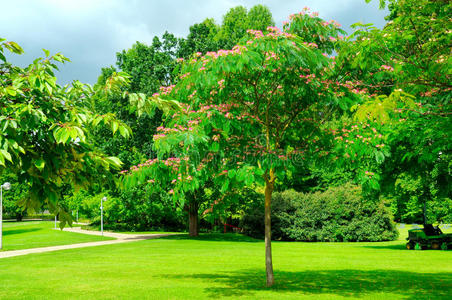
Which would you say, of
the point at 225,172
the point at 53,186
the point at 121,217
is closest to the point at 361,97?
the point at 225,172

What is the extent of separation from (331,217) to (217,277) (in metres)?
21.9

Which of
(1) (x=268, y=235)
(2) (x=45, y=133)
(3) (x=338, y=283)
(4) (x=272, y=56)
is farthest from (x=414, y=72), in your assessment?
(3) (x=338, y=283)

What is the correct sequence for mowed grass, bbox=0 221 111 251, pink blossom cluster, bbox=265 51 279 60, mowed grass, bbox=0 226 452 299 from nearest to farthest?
pink blossom cluster, bbox=265 51 279 60
mowed grass, bbox=0 226 452 299
mowed grass, bbox=0 221 111 251

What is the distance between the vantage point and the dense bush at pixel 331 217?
3206 centimetres

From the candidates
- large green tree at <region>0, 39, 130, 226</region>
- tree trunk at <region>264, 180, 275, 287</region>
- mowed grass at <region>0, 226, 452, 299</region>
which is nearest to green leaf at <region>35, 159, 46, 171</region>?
large green tree at <region>0, 39, 130, 226</region>

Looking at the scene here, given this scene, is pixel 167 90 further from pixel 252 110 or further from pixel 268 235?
pixel 268 235

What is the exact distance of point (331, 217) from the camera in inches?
1303

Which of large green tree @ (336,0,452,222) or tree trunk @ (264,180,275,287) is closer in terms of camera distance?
large green tree @ (336,0,452,222)

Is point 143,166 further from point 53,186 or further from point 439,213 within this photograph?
point 439,213

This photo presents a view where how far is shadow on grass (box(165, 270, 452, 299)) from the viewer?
10281 mm

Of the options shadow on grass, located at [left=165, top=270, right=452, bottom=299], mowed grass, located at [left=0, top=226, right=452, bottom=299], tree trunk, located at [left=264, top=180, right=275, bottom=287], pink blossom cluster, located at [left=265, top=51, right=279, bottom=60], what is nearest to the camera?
pink blossom cluster, located at [left=265, top=51, right=279, bottom=60]

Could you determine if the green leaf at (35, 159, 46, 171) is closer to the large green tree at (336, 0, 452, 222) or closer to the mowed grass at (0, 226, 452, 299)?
the large green tree at (336, 0, 452, 222)

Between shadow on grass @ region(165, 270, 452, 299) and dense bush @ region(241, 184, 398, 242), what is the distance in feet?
59.4

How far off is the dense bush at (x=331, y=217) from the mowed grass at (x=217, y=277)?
12712mm
